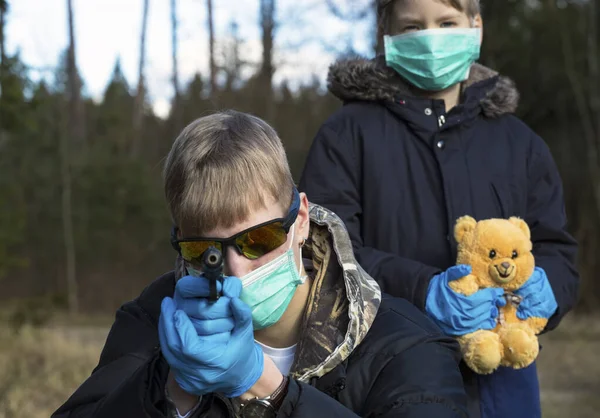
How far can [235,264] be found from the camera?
6.44ft

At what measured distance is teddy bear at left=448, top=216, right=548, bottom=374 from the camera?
8.38 ft

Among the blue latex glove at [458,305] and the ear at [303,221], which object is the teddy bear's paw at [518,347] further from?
the ear at [303,221]

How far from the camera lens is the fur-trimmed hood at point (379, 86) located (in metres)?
2.96

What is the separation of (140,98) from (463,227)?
2131cm

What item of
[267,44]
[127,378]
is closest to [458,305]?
[127,378]

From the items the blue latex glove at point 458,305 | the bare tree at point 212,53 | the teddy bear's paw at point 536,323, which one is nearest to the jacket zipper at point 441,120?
the blue latex glove at point 458,305

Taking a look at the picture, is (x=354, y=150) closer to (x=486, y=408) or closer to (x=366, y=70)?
(x=366, y=70)

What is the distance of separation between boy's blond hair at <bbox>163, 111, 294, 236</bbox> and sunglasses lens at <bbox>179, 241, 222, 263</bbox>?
3 centimetres

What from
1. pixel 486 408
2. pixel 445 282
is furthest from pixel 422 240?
pixel 486 408

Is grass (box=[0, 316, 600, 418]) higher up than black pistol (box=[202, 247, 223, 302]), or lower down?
lower down

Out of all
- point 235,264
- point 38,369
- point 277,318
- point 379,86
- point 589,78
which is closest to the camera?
point 235,264

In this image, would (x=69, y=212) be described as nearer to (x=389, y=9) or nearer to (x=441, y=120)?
(x=389, y=9)

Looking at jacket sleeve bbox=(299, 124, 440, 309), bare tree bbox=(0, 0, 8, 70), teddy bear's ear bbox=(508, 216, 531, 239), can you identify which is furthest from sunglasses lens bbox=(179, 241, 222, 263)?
bare tree bbox=(0, 0, 8, 70)

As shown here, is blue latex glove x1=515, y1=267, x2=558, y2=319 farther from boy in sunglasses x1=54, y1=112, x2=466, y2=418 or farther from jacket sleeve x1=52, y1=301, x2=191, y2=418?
jacket sleeve x1=52, y1=301, x2=191, y2=418
